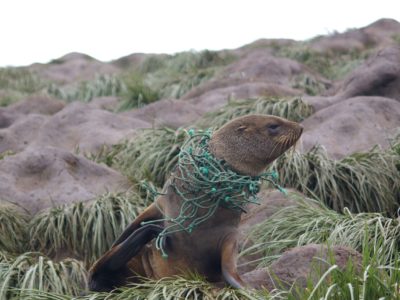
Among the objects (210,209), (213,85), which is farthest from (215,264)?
(213,85)

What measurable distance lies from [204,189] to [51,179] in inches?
159

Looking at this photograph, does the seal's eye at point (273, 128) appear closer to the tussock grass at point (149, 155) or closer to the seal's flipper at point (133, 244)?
the seal's flipper at point (133, 244)

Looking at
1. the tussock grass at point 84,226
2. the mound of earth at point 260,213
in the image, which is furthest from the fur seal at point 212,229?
the tussock grass at point 84,226

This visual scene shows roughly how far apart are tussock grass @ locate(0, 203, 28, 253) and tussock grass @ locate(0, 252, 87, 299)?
2.02ft

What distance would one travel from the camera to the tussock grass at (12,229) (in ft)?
26.9

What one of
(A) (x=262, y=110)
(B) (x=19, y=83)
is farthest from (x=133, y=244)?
(B) (x=19, y=83)

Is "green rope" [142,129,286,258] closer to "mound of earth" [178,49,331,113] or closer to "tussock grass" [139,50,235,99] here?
"mound of earth" [178,49,331,113]

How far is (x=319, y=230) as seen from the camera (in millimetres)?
7125

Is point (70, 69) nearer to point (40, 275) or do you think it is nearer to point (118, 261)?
point (40, 275)

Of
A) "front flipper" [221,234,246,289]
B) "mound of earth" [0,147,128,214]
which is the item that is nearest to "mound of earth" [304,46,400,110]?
"mound of earth" [0,147,128,214]

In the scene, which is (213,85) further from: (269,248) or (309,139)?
(269,248)

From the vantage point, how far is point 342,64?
71.5 ft

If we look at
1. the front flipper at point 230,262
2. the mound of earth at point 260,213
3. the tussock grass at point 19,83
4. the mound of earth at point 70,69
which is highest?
the front flipper at point 230,262

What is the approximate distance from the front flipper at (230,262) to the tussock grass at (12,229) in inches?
124
